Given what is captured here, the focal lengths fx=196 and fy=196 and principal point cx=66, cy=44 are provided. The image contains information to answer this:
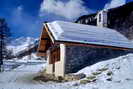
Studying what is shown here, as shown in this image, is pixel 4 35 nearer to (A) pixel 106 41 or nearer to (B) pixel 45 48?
(B) pixel 45 48

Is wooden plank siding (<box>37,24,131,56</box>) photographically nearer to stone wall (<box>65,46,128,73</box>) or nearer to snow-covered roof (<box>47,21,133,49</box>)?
snow-covered roof (<box>47,21,133,49</box>)

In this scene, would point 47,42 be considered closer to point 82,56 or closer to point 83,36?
point 83,36

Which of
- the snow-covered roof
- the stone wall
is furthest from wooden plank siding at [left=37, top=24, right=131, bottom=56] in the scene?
the stone wall

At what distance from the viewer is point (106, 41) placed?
15.4 metres

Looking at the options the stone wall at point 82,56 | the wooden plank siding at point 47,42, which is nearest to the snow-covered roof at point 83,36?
the wooden plank siding at point 47,42

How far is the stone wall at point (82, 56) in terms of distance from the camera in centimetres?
1373

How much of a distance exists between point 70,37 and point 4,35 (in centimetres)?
2208

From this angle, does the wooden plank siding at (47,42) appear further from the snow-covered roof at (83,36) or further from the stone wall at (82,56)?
the stone wall at (82,56)

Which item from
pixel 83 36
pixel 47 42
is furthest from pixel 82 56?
pixel 47 42

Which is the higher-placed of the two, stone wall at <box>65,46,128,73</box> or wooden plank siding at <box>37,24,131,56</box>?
wooden plank siding at <box>37,24,131,56</box>

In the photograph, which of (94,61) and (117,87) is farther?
(94,61)

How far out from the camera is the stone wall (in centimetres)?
1373

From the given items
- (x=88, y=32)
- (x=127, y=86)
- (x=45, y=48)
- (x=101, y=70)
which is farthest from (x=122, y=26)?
(x=127, y=86)

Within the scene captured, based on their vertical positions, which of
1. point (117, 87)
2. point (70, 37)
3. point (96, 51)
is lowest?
point (117, 87)
